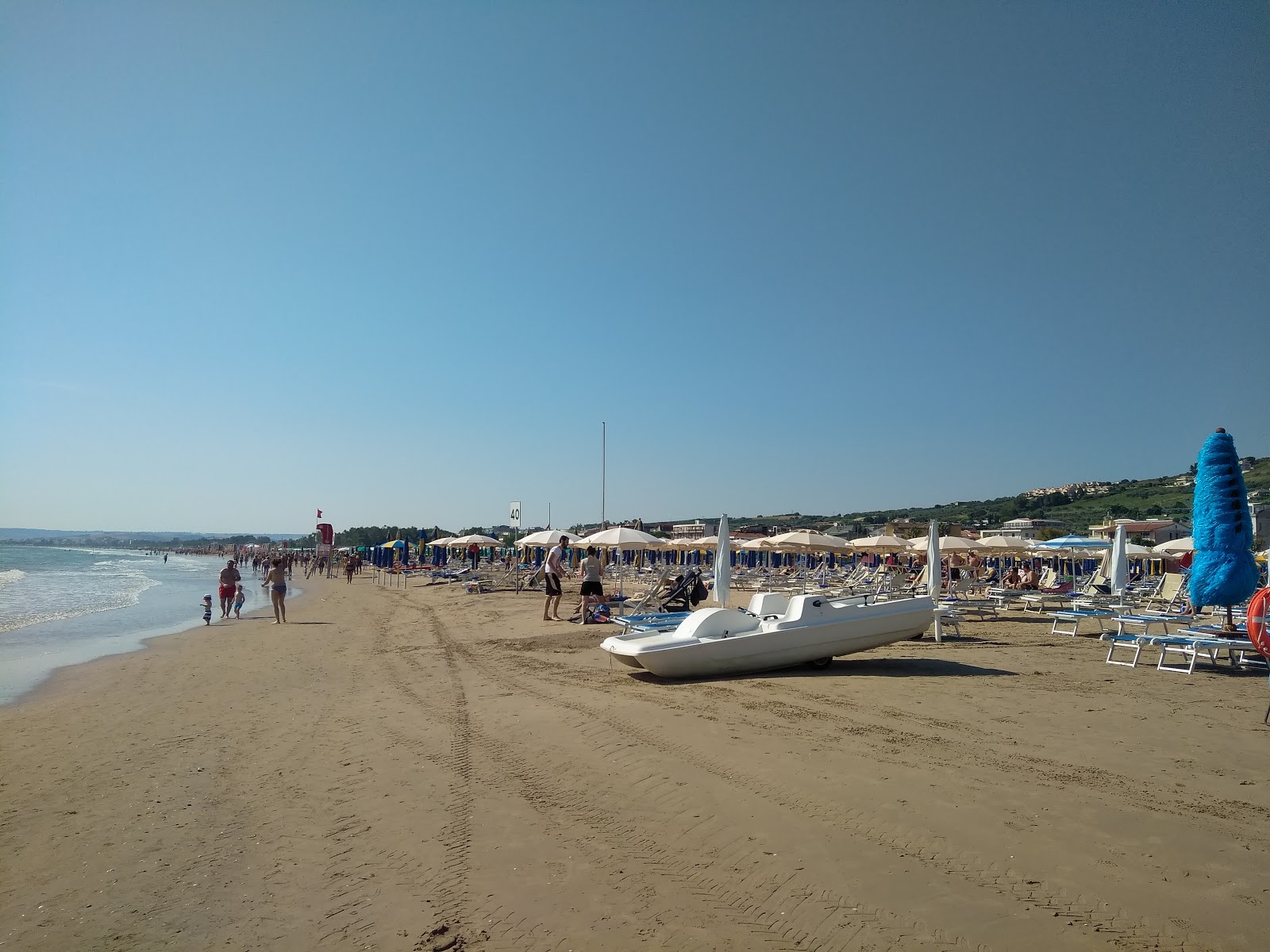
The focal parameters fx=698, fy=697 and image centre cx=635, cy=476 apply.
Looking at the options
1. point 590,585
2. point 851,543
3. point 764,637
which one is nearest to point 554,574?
point 590,585

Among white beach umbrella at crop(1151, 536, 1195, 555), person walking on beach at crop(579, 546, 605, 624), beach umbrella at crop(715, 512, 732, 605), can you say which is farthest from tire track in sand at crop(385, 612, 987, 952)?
white beach umbrella at crop(1151, 536, 1195, 555)

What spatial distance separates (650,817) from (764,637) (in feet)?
14.3

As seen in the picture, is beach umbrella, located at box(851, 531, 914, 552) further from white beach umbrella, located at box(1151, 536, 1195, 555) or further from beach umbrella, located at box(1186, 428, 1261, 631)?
beach umbrella, located at box(1186, 428, 1261, 631)

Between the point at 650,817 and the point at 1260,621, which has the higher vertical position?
the point at 1260,621

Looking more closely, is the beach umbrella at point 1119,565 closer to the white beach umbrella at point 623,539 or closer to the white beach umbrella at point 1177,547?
the white beach umbrella at point 1177,547

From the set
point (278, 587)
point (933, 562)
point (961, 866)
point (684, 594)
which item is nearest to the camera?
point (961, 866)

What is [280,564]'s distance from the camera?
15.7 m

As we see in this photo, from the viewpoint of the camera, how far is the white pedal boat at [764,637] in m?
8.07

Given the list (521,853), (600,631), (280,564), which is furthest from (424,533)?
(521,853)

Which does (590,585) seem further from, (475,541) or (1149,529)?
(1149,529)

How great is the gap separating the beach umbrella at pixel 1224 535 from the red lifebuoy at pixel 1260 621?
3.80m

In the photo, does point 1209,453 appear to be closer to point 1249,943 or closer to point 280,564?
point 1249,943

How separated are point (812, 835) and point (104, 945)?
11.1 ft

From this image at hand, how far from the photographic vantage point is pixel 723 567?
1162 centimetres
